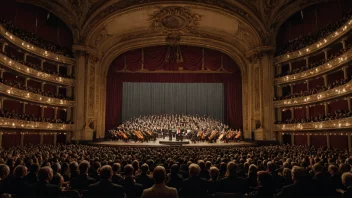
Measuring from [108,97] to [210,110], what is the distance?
1169 cm

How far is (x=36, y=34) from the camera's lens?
2247 centimetres

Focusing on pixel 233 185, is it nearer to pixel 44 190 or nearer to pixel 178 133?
pixel 44 190

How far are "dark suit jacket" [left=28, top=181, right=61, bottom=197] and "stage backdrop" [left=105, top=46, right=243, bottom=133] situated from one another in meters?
24.8

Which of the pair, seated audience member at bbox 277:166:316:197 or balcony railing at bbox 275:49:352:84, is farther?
balcony railing at bbox 275:49:352:84

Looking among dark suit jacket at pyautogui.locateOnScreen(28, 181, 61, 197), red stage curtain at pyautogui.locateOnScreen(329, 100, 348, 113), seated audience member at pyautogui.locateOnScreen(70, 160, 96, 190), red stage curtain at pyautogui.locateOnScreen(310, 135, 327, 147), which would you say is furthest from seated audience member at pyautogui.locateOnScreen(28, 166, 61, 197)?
red stage curtain at pyautogui.locateOnScreen(310, 135, 327, 147)

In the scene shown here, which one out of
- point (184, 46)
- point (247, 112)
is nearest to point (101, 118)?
point (184, 46)

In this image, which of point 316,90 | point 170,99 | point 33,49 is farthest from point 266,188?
point 170,99

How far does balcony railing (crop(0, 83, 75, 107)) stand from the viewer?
17.6 meters

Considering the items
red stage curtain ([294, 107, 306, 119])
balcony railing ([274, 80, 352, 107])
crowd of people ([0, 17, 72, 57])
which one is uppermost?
crowd of people ([0, 17, 72, 57])

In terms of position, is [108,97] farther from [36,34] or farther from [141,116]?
[36,34]

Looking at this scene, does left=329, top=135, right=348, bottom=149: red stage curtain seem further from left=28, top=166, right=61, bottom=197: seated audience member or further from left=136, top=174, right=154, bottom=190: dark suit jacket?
left=28, top=166, right=61, bottom=197: seated audience member

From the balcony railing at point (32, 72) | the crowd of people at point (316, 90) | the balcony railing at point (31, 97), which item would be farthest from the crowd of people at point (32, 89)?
the crowd of people at point (316, 90)

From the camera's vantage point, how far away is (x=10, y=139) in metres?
19.3

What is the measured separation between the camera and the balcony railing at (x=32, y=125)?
17.2 m
